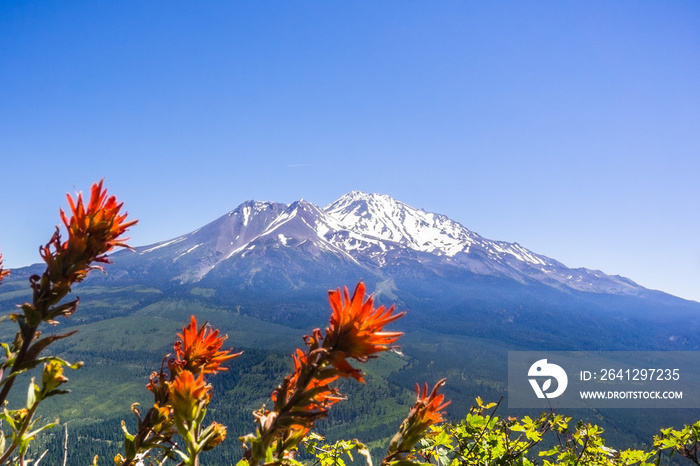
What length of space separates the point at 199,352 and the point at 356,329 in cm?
95

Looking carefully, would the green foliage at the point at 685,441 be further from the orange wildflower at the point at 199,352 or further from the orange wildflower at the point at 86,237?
the orange wildflower at the point at 86,237

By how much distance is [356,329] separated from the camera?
1.29 meters

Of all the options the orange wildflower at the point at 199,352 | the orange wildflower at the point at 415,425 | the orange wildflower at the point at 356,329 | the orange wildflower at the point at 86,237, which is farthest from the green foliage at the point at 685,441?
the orange wildflower at the point at 86,237

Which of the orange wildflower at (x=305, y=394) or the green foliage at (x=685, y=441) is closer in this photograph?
the orange wildflower at (x=305, y=394)

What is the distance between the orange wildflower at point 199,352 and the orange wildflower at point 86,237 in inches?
20.5

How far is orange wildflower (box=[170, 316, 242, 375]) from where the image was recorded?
1.80m

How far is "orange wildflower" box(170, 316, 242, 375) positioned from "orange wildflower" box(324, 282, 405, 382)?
72 centimetres

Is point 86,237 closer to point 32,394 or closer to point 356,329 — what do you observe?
point 32,394

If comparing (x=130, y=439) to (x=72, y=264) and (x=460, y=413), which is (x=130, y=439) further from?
(x=460, y=413)

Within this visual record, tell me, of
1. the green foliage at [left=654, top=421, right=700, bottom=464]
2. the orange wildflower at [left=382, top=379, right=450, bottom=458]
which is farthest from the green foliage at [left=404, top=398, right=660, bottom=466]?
the orange wildflower at [left=382, top=379, right=450, bottom=458]

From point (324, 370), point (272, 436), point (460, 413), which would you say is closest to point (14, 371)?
point (272, 436)

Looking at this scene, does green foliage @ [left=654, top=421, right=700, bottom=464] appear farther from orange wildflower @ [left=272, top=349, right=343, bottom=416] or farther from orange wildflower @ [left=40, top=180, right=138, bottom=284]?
orange wildflower @ [left=40, top=180, right=138, bottom=284]

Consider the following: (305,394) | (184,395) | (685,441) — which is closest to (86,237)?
(184,395)

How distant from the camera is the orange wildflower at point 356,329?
1.26 meters
